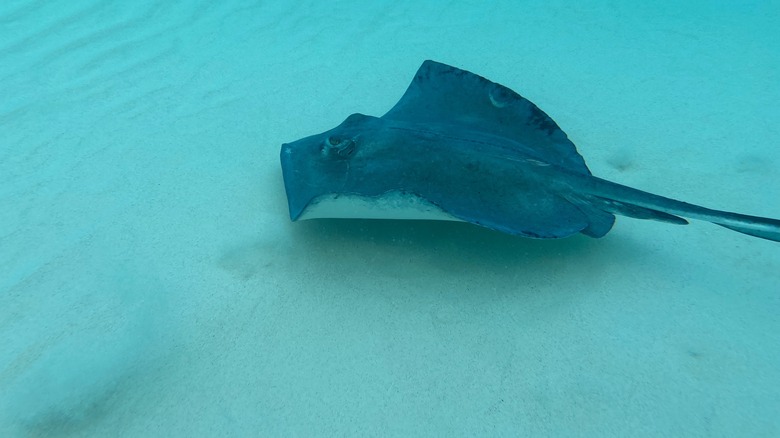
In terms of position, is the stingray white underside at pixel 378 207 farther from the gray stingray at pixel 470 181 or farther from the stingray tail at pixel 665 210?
the stingray tail at pixel 665 210

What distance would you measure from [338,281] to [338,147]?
91 centimetres

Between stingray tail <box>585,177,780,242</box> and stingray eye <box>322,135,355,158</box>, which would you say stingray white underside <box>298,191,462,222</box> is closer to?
stingray eye <box>322,135,355,158</box>

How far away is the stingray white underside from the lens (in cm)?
267

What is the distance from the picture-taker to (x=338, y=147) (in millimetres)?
3145

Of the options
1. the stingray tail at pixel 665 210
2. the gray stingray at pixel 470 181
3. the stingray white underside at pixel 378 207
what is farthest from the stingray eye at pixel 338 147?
the stingray tail at pixel 665 210

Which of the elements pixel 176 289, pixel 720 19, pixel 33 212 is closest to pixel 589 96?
pixel 720 19

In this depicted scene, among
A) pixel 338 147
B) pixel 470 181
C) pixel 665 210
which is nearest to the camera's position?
pixel 665 210

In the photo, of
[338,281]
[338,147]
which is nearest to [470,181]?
[338,147]

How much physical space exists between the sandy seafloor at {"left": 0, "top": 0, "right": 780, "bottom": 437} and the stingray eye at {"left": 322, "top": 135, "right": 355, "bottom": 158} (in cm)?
50

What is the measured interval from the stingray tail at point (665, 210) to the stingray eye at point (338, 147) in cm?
159

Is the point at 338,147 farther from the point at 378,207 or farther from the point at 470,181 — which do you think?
the point at 470,181

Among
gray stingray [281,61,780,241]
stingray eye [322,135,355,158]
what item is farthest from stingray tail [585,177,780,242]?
stingray eye [322,135,355,158]

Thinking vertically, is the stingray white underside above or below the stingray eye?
below

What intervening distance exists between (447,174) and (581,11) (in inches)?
225
